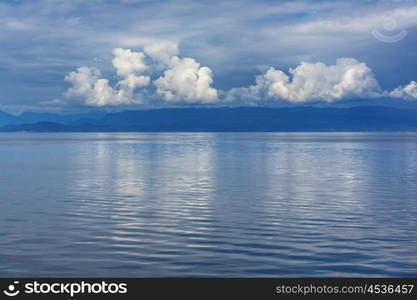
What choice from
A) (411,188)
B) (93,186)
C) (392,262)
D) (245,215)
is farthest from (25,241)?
(411,188)

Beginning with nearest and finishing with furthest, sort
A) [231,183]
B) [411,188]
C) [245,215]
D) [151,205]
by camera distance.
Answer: [245,215] < [151,205] < [411,188] < [231,183]

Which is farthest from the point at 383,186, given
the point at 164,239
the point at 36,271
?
the point at 36,271

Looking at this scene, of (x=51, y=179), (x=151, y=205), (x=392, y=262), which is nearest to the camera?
(x=392, y=262)

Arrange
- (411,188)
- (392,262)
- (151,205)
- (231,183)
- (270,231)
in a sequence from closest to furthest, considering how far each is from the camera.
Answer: (392,262) < (270,231) < (151,205) < (411,188) < (231,183)

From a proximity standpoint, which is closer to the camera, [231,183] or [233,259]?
[233,259]

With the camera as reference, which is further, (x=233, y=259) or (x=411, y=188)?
(x=411, y=188)

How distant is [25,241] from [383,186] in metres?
37.3

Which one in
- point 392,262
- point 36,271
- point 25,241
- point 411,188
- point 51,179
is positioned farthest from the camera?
point 51,179

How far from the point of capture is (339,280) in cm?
2020

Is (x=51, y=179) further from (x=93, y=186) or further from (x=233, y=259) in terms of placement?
(x=233, y=259)

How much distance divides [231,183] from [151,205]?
A: 17696mm

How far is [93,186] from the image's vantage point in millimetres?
54969

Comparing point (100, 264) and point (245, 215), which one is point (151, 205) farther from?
point (100, 264)

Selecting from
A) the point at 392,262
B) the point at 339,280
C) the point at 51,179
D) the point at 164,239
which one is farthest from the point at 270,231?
the point at 51,179
